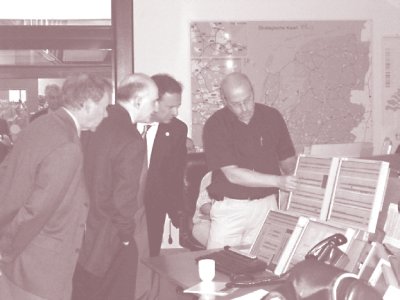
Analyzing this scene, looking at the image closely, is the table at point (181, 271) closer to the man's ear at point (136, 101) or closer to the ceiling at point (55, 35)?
the man's ear at point (136, 101)

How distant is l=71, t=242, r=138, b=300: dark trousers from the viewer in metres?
3.25

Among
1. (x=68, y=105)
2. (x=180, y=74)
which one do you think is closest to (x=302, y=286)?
(x=68, y=105)

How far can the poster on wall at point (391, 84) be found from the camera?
563 centimetres

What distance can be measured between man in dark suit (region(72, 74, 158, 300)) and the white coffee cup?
3.22 ft

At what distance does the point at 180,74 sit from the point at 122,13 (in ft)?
2.38

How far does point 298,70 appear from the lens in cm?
550

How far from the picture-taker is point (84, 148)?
10.8 feet

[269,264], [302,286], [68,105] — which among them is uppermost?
[68,105]

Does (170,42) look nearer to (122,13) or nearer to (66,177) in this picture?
(122,13)

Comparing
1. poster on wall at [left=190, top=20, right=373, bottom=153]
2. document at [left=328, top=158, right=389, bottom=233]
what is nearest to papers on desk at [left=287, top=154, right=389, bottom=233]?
document at [left=328, top=158, right=389, bottom=233]

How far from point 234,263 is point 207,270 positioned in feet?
0.66

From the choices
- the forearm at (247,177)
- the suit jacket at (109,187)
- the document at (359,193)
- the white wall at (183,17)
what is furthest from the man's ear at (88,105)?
the white wall at (183,17)

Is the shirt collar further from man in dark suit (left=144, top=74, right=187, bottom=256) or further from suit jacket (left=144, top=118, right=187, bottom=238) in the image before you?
suit jacket (left=144, top=118, right=187, bottom=238)

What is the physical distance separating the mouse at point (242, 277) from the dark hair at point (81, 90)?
1.12 metres
